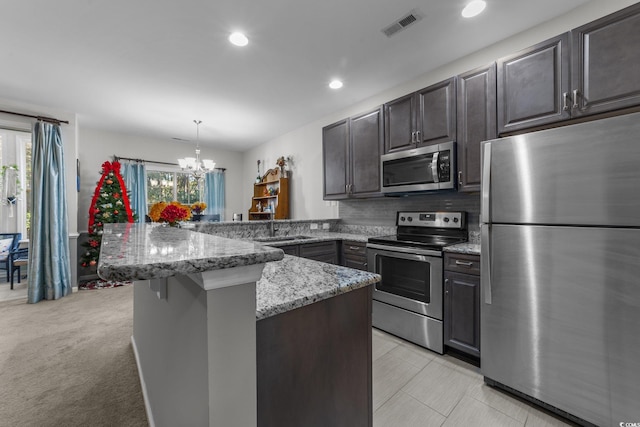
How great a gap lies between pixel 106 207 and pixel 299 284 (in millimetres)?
4982

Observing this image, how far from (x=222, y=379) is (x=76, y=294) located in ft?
15.5

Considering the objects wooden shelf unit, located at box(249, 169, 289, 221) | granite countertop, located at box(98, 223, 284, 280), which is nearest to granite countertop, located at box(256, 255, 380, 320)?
granite countertop, located at box(98, 223, 284, 280)

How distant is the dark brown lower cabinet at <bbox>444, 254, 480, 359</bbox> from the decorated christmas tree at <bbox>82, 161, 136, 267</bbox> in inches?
198

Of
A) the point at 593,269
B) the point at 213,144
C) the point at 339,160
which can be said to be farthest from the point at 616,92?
the point at 213,144

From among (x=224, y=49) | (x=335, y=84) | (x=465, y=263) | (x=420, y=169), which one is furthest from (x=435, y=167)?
(x=224, y=49)

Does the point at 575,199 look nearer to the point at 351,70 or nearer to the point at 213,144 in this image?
the point at 351,70

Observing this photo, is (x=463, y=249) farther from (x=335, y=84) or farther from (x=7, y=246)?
(x=7, y=246)

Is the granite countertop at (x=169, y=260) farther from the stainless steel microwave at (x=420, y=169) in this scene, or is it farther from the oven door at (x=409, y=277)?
the stainless steel microwave at (x=420, y=169)

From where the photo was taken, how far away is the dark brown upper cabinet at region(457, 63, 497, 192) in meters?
2.18

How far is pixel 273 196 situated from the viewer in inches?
210

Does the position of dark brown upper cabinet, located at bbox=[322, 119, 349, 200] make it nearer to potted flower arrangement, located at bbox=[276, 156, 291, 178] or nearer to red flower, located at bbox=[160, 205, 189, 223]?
potted flower arrangement, located at bbox=[276, 156, 291, 178]

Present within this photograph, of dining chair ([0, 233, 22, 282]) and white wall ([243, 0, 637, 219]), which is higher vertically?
white wall ([243, 0, 637, 219])

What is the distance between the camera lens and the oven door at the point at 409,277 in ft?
7.43

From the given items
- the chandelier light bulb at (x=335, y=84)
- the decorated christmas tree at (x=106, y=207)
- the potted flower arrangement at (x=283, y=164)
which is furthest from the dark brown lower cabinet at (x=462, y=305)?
the decorated christmas tree at (x=106, y=207)
